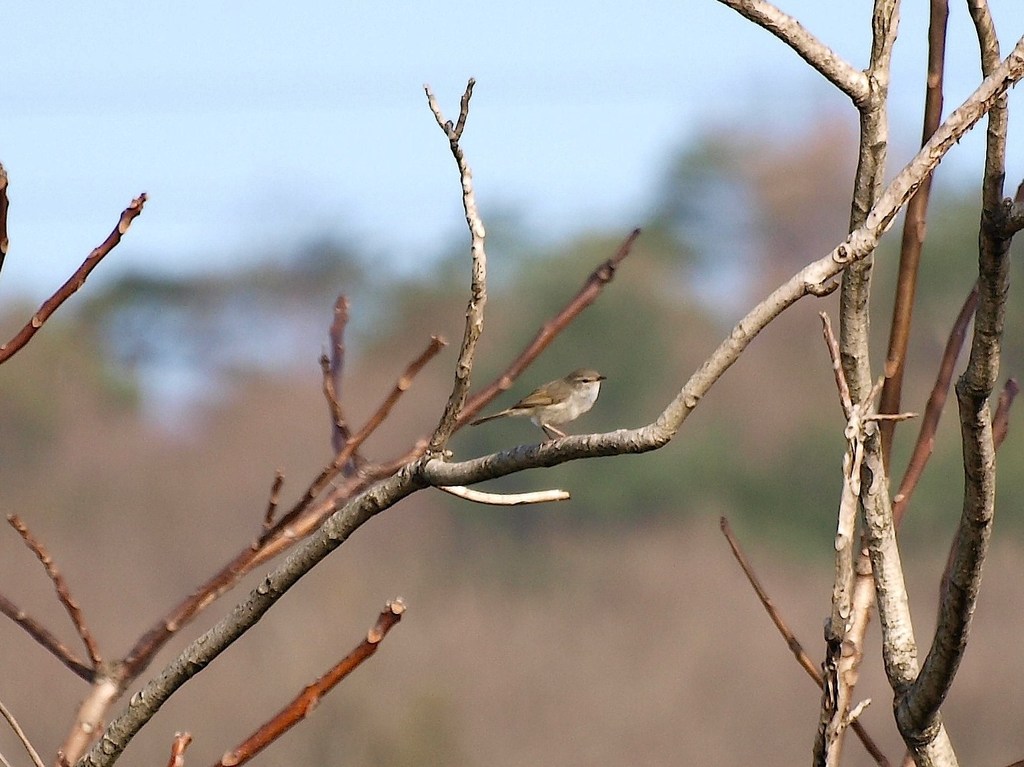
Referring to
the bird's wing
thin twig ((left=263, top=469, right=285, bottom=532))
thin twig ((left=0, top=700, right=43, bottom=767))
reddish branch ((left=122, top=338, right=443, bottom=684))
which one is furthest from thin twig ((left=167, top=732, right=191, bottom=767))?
the bird's wing

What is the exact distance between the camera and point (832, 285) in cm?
167

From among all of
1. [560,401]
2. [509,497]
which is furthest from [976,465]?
[560,401]

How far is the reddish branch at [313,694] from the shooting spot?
58.9 inches

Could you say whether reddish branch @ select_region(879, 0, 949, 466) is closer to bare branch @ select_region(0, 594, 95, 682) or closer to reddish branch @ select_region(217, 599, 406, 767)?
reddish branch @ select_region(217, 599, 406, 767)

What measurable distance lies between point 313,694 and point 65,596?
56cm

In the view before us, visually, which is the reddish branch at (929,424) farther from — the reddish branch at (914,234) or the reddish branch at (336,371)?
the reddish branch at (336,371)

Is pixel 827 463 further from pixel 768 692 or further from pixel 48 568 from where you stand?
pixel 48 568

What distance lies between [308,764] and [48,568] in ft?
87.6

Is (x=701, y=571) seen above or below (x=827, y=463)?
below

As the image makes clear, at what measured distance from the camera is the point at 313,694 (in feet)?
5.29

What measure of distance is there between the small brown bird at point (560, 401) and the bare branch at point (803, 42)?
4.09 m

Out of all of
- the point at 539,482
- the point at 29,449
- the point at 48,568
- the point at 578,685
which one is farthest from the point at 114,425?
the point at 48,568

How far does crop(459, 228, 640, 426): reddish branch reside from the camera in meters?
2.10

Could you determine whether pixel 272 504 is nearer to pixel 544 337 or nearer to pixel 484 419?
pixel 544 337
